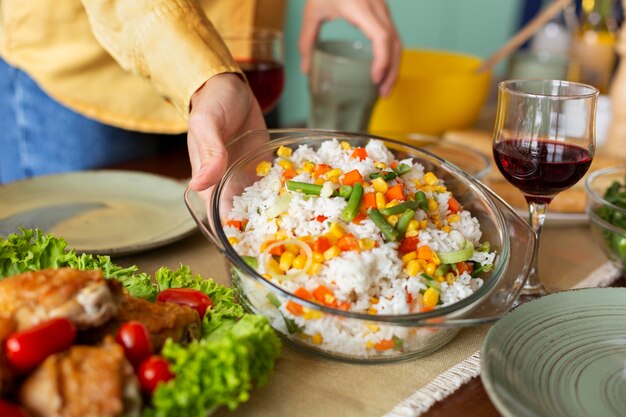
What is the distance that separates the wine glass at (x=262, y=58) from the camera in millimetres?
2102

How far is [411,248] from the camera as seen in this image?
1.28m

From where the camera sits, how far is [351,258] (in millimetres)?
1178

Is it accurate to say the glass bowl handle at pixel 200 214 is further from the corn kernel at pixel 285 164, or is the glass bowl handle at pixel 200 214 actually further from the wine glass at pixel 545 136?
the wine glass at pixel 545 136

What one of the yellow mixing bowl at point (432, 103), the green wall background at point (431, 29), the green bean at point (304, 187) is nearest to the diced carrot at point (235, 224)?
the green bean at point (304, 187)

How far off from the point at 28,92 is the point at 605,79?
101 inches

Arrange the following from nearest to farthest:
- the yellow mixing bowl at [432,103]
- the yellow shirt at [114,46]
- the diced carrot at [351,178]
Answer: the diced carrot at [351,178]
the yellow shirt at [114,46]
the yellow mixing bowl at [432,103]

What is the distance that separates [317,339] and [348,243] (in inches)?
7.2

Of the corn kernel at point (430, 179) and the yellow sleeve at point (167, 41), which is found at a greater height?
the yellow sleeve at point (167, 41)

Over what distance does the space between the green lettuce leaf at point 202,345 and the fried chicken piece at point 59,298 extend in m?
0.12

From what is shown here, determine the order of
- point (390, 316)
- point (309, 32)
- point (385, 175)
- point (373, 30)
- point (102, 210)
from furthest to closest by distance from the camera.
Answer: point (309, 32) → point (373, 30) → point (102, 210) → point (385, 175) → point (390, 316)

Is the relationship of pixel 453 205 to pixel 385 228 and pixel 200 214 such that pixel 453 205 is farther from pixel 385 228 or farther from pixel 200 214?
pixel 200 214

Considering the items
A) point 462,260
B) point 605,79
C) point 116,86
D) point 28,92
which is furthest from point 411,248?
point 605,79

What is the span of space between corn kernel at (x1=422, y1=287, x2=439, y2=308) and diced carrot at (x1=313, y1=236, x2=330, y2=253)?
199 millimetres

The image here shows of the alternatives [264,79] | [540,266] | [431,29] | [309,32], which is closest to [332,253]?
[540,266]
